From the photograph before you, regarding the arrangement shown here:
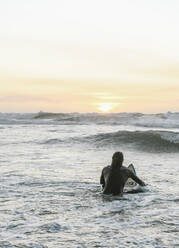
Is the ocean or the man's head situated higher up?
the man's head

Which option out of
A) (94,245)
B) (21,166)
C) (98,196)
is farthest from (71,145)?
(94,245)

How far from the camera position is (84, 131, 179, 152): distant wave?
2009 cm

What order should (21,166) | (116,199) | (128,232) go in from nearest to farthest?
(128,232) → (116,199) → (21,166)

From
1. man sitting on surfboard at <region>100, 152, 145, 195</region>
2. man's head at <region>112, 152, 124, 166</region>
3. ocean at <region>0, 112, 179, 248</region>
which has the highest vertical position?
man's head at <region>112, 152, 124, 166</region>

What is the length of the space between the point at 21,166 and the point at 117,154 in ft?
16.5

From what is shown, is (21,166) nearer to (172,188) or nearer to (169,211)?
(172,188)

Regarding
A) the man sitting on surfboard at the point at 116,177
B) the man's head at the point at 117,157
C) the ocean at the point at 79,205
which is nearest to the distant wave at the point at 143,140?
the ocean at the point at 79,205

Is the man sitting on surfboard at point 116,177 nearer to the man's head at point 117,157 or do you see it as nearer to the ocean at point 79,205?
the man's head at point 117,157

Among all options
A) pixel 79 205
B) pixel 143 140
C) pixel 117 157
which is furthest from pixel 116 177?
pixel 143 140

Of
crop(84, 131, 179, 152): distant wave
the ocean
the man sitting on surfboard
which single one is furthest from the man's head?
crop(84, 131, 179, 152): distant wave

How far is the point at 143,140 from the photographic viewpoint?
70.8ft

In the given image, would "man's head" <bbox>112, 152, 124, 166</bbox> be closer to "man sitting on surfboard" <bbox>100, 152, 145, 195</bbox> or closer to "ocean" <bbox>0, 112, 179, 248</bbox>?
"man sitting on surfboard" <bbox>100, 152, 145, 195</bbox>

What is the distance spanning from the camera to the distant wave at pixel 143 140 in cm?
2009

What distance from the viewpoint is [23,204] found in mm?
7664
